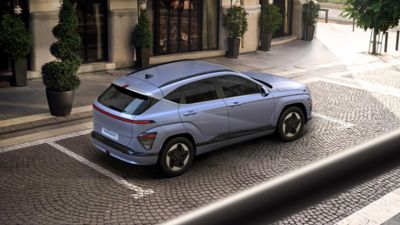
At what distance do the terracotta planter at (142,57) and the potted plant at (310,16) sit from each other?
11.0 metres

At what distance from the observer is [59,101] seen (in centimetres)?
1130

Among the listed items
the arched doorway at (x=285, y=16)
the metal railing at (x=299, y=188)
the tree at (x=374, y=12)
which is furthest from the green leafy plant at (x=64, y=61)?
the arched doorway at (x=285, y=16)

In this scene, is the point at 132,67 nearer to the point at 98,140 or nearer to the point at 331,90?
the point at 331,90

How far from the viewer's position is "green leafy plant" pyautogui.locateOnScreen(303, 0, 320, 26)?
25250mm

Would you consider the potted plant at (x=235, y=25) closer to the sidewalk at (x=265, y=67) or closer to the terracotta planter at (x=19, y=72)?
the sidewalk at (x=265, y=67)

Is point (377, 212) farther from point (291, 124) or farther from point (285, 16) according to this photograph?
point (285, 16)

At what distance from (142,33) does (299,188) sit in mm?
16235

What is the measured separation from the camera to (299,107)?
10.4 meters

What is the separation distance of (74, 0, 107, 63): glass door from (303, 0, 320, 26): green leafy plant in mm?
11853

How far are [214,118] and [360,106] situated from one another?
19.5ft

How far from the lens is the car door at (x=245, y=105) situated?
910 centimetres

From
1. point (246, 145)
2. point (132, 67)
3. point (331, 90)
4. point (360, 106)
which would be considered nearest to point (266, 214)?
point (246, 145)

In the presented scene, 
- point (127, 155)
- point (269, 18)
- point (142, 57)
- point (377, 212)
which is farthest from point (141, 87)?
point (269, 18)

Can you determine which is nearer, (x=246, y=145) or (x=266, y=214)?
(x=266, y=214)
